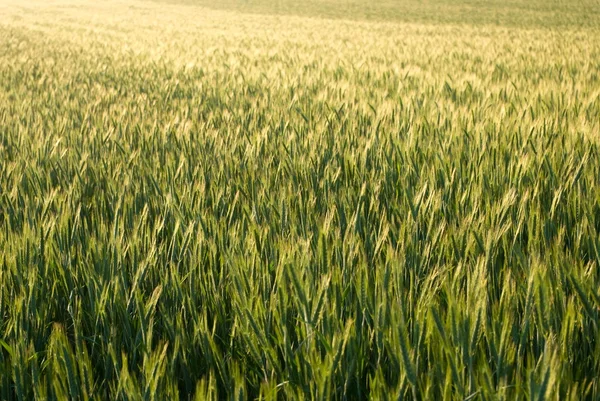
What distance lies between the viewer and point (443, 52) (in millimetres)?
6938

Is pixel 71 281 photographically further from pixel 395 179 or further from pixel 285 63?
pixel 285 63

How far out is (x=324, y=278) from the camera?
93 cm

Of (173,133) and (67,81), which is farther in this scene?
(67,81)

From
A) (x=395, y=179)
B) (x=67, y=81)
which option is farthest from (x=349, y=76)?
(x=395, y=179)

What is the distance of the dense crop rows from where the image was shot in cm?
82

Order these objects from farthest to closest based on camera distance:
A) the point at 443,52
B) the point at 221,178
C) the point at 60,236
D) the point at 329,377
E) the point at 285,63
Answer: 1. the point at 443,52
2. the point at 285,63
3. the point at 221,178
4. the point at 60,236
5. the point at 329,377

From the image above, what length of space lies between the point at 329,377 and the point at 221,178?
1130mm

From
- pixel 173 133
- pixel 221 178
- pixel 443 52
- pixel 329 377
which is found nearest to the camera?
pixel 329 377

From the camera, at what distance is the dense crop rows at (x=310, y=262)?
823 mm

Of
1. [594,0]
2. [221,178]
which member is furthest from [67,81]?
[594,0]

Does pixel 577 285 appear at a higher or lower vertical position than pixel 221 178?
higher

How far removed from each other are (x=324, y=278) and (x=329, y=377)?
0.64 feet

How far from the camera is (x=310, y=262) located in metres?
1.14

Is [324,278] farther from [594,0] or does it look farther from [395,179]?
[594,0]
